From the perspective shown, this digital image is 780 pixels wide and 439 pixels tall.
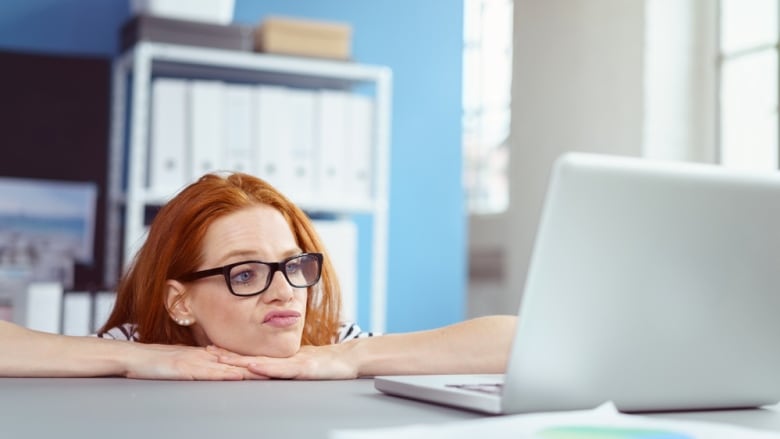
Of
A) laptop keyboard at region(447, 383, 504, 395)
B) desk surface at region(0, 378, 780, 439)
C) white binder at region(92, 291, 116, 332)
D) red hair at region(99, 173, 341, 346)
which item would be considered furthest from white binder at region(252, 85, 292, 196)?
laptop keyboard at region(447, 383, 504, 395)

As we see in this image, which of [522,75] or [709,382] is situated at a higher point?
[522,75]

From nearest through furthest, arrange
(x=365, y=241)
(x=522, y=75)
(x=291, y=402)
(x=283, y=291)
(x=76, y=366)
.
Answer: (x=291, y=402), (x=76, y=366), (x=283, y=291), (x=365, y=241), (x=522, y=75)

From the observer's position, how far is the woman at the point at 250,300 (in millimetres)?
1316

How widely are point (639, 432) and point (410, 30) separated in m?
2.97

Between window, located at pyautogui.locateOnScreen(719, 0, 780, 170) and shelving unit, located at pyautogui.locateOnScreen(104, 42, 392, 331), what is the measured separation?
1203mm

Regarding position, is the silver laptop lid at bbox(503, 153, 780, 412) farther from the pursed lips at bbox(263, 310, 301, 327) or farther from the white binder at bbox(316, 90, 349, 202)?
the white binder at bbox(316, 90, 349, 202)

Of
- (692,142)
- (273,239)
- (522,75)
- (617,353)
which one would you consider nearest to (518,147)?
(522,75)

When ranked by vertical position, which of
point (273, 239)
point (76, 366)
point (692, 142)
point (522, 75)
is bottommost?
point (76, 366)

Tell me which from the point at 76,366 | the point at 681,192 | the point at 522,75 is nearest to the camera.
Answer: the point at 681,192

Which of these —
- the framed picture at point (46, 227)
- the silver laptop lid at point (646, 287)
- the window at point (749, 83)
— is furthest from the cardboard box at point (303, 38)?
the silver laptop lid at point (646, 287)

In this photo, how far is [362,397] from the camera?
103 centimetres

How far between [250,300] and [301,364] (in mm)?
152

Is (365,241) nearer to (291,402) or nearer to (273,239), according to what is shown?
(273,239)

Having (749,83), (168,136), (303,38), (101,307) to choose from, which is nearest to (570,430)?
(101,307)
